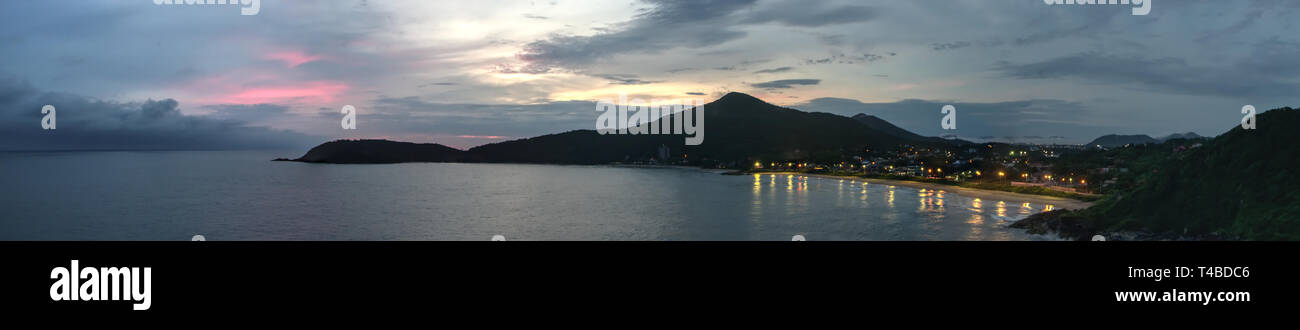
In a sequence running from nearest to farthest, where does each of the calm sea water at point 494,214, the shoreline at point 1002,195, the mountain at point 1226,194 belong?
the mountain at point 1226,194
the calm sea water at point 494,214
the shoreline at point 1002,195

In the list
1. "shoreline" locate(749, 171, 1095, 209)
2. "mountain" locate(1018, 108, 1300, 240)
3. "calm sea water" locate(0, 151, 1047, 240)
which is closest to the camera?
"mountain" locate(1018, 108, 1300, 240)

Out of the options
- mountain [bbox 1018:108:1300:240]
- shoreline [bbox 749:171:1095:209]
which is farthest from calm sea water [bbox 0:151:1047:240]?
mountain [bbox 1018:108:1300:240]

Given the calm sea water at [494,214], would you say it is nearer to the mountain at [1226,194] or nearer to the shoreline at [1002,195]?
the shoreline at [1002,195]

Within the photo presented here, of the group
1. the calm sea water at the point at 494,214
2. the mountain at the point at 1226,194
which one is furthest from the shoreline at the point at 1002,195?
the mountain at the point at 1226,194

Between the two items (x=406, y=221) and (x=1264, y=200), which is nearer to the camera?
(x=1264, y=200)

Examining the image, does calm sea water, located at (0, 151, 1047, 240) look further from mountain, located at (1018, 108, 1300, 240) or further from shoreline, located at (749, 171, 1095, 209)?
mountain, located at (1018, 108, 1300, 240)
